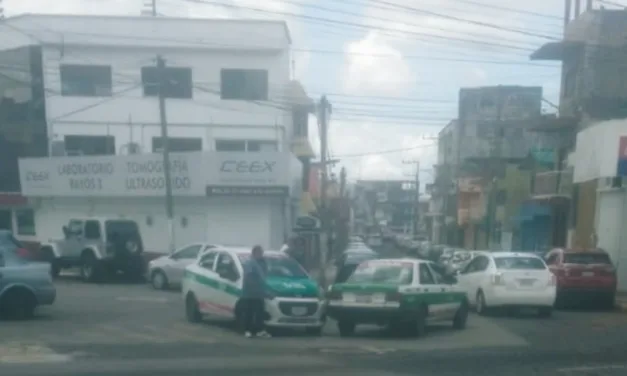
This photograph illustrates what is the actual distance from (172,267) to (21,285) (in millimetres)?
11384

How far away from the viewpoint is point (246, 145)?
1893 inches

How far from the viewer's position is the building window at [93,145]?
47844mm

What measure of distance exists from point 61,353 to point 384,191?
153m

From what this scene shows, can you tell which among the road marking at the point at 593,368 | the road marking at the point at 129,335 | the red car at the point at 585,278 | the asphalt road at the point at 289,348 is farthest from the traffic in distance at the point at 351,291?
the road marking at the point at 593,368

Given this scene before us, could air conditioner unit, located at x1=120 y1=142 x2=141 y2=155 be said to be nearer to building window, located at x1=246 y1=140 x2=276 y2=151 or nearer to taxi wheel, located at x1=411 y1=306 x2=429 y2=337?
building window, located at x1=246 y1=140 x2=276 y2=151

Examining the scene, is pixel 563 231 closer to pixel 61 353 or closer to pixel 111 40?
pixel 111 40

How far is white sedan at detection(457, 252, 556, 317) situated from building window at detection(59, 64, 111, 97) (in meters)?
28.4

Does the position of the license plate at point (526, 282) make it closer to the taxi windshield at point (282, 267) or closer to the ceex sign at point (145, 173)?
the taxi windshield at point (282, 267)

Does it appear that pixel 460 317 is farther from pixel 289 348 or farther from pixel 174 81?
pixel 174 81

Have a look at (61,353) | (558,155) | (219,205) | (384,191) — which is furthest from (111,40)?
(384,191)

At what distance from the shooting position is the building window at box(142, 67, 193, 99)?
157 ft

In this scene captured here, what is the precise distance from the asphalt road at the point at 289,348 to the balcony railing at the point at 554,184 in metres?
20.7

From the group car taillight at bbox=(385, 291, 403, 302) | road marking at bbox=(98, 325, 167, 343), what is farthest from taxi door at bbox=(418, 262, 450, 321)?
road marking at bbox=(98, 325, 167, 343)

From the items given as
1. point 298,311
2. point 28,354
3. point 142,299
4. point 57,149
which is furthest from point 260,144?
point 28,354
